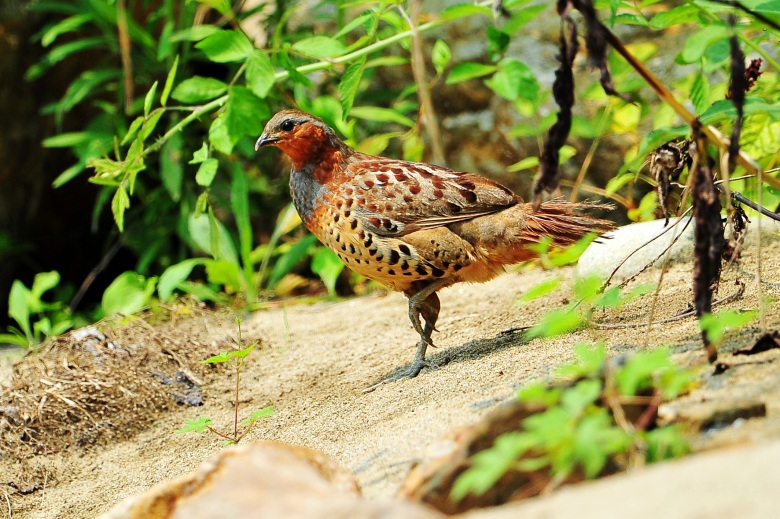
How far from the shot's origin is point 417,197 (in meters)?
4.22

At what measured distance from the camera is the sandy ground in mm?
3035

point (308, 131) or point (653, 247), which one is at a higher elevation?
point (308, 131)

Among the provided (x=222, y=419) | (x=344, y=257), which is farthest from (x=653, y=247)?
(x=222, y=419)

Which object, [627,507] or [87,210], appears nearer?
[627,507]

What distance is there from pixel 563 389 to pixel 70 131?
Result: 6.50m

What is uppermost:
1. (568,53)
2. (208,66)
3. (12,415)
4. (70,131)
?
(568,53)

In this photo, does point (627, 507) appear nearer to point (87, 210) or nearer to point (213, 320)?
point (213, 320)

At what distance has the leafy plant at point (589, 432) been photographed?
1.96m

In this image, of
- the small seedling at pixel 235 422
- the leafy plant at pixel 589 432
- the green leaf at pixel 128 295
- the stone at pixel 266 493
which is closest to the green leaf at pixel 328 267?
the green leaf at pixel 128 295

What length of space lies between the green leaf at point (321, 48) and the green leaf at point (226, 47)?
0.31 meters

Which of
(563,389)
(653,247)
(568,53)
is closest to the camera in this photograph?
(563,389)

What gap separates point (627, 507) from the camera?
5.87 ft

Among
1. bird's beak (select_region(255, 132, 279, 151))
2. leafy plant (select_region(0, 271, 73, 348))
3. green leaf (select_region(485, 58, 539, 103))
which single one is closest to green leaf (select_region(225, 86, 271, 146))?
bird's beak (select_region(255, 132, 279, 151))

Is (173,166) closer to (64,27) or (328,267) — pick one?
(64,27)
